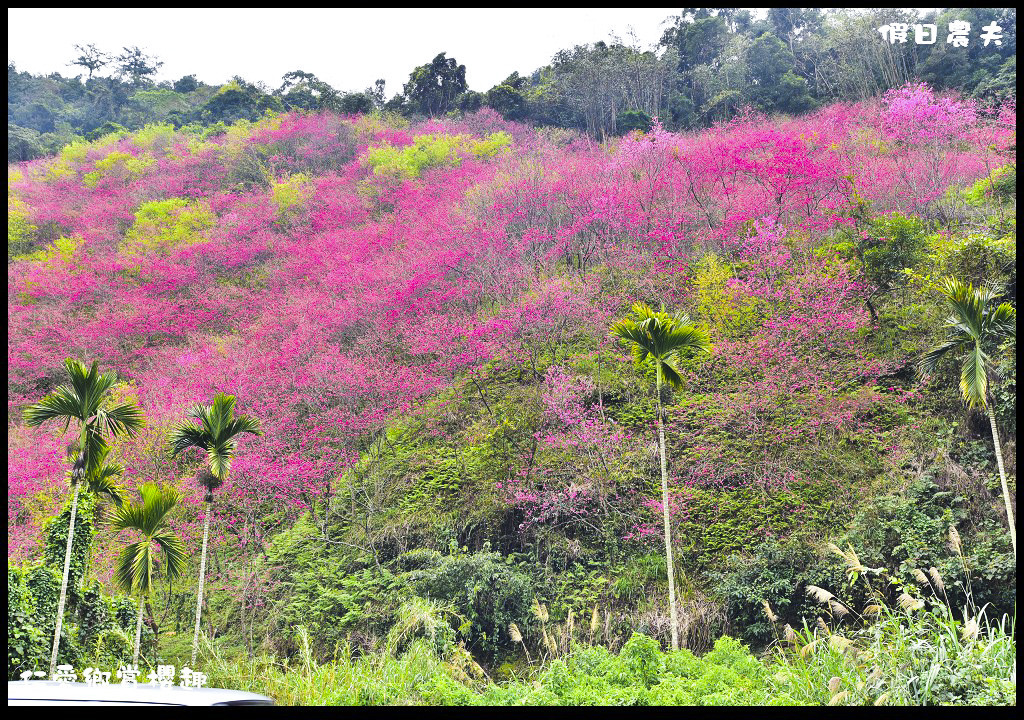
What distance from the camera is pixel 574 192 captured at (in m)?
16.3

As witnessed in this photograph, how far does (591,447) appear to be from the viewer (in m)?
10.9

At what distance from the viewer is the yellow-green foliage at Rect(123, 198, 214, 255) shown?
2198 cm

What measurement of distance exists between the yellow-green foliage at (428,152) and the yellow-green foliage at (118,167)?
10.5 meters

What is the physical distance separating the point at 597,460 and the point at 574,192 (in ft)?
25.2

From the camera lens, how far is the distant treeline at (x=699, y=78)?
2645 centimetres

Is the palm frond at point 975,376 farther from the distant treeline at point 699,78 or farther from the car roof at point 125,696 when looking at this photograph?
the distant treeline at point 699,78

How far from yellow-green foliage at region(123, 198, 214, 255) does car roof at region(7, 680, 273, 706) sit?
19.6 metres

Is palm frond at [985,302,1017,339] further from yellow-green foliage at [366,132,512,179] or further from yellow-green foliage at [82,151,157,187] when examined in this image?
yellow-green foliage at [82,151,157,187]

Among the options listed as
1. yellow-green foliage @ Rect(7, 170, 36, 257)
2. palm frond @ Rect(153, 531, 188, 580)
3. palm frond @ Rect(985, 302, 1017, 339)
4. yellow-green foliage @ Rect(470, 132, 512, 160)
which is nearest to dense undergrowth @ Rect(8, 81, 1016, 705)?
palm frond @ Rect(985, 302, 1017, 339)

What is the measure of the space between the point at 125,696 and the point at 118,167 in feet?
101

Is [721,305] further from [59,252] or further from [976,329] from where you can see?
[59,252]

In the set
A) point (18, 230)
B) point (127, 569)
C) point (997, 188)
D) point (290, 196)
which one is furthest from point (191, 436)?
point (18, 230)

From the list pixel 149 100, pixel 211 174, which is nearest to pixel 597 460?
pixel 211 174

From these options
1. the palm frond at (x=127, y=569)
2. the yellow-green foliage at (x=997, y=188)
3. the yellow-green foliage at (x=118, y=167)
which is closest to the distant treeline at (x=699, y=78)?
the yellow-green foliage at (x=118, y=167)
